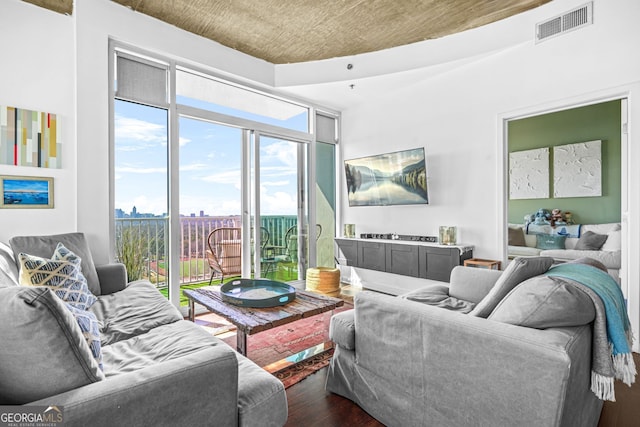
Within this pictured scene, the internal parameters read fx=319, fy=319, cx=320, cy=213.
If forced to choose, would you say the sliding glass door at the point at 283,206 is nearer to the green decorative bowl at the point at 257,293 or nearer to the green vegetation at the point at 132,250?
the green vegetation at the point at 132,250

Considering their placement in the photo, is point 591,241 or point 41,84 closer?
point 41,84

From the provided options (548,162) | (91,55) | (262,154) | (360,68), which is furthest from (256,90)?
(548,162)

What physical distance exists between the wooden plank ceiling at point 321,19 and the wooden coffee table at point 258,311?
2639mm

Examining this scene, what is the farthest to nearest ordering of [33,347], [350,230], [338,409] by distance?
1. [350,230]
2. [338,409]
3. [33,347]

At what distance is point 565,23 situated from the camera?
9.39ft

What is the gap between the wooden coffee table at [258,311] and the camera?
1907 millimetres

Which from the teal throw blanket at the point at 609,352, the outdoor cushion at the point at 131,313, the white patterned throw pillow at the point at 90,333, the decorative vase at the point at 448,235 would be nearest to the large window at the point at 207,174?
the outdoor cushion at the point at 131,313

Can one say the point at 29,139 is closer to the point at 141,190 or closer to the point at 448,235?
the point at 141,190

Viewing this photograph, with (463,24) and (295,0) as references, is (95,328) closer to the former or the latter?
(295,0)

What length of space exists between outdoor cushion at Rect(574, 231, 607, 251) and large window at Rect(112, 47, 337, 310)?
364 centimetres

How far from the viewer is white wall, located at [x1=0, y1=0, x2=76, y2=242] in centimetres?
269

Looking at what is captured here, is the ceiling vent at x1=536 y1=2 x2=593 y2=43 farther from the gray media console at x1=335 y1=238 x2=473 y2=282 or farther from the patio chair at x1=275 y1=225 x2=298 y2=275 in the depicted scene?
the patio chair at x1=275 y1=225 x2=298 y2=275

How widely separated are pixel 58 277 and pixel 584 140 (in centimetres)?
656

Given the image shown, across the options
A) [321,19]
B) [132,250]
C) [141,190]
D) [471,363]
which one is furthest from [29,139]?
[471,363]
